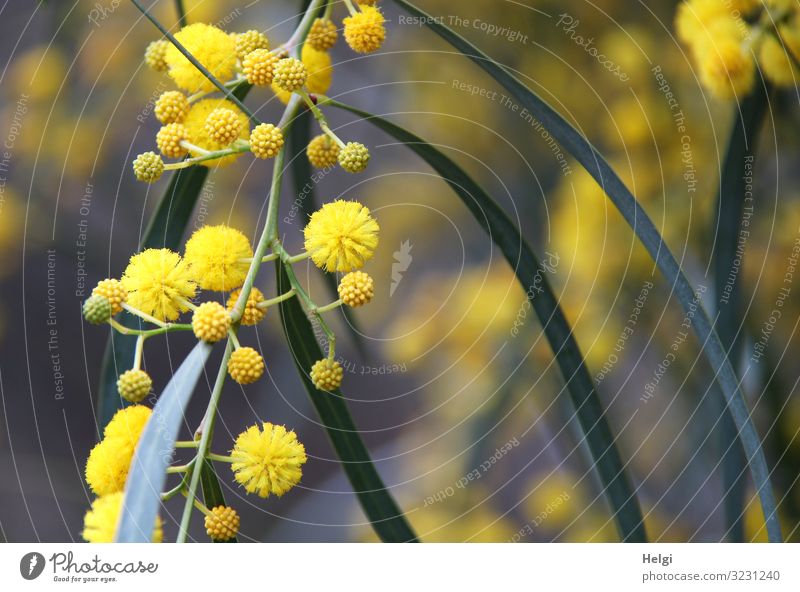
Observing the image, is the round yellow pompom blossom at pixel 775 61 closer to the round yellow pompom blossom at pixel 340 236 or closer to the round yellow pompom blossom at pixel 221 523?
the round yellow pompom blossom at pixel 340 236

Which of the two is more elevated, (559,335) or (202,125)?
(202,125)

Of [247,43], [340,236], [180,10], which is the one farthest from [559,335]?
[180,10]

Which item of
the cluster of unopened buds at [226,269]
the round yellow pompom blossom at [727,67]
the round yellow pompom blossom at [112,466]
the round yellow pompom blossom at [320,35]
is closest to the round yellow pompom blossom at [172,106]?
the cluster of unopened buds at [226,269]

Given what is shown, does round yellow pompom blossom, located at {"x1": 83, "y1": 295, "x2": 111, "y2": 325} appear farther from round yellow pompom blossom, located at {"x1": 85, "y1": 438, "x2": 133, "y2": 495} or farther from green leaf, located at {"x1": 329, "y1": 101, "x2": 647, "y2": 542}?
green leaf, located at {"x1": 329, "y1": 101, "x2": 647, "y2": 542}

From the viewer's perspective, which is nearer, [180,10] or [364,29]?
[364,29]

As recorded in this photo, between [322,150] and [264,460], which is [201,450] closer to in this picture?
[264,460]
